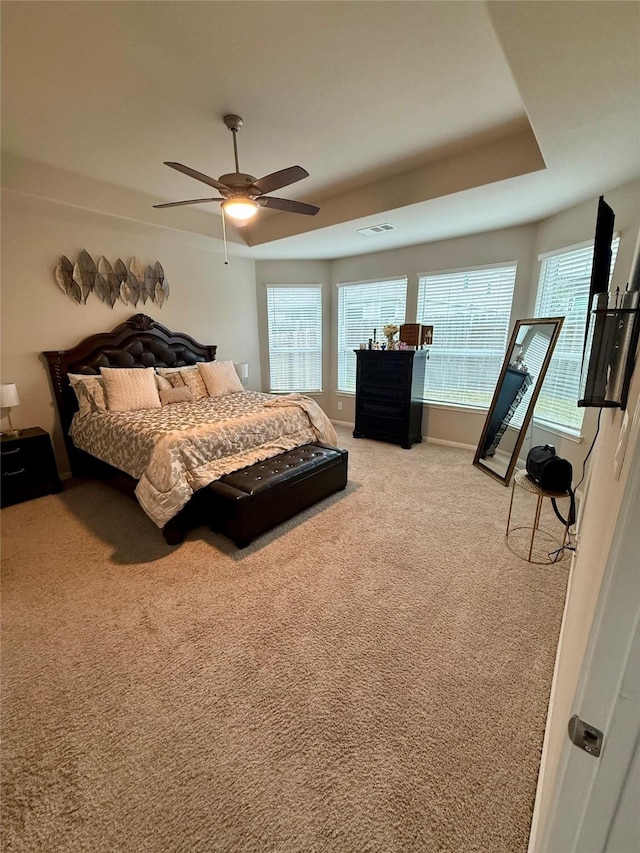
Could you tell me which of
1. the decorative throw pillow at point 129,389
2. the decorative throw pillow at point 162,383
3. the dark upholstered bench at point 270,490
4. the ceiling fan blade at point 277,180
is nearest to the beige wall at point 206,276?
the decorative throw pillow at point 129,389

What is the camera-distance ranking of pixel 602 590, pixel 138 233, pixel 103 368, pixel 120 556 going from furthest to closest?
pixel 138 233 < pixel 103 368 < pixel 120 556 < pixel 602 590

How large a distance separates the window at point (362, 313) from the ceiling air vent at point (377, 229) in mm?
988

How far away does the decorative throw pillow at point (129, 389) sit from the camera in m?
3.45

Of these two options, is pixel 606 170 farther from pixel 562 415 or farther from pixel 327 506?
pixel 327 506

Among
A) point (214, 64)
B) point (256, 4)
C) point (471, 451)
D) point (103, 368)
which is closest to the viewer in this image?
point (256, 4)

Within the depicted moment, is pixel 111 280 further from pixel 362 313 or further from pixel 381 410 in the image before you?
pixel 381 410

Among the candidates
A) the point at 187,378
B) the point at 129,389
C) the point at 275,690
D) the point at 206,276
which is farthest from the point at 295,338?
the point at 275,690

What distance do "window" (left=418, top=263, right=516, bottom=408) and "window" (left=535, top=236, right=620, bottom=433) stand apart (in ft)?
1.48

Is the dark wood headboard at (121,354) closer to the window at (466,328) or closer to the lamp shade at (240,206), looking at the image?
the lamp shade at (240,206)

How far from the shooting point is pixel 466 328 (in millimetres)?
4332

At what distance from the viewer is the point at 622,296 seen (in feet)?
3.27

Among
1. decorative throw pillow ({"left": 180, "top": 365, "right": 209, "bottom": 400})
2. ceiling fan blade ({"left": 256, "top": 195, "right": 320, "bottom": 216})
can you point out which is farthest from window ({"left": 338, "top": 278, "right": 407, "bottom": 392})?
ceiling fan blade ({"left": 256, "top": 195, "right": 320, "bottom": 216})

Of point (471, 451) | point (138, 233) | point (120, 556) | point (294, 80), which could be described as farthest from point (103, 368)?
point (471, 451)

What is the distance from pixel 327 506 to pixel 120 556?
5.23ft
